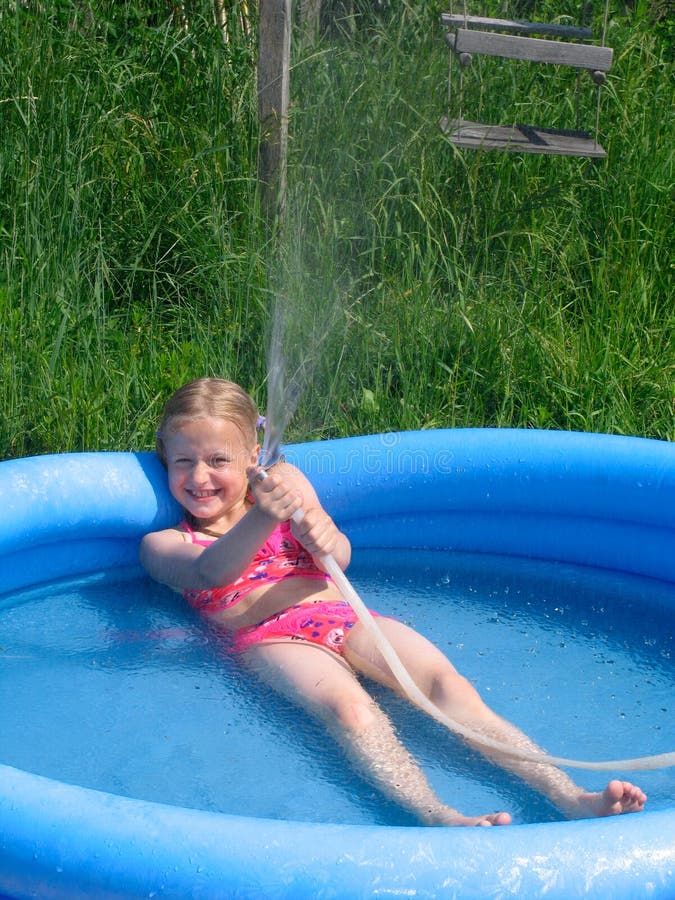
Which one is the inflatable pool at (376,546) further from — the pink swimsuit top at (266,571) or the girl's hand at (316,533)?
the girl's hand at (316,533)

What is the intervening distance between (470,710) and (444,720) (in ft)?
0.22

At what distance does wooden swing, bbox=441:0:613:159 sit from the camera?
11.6 feet

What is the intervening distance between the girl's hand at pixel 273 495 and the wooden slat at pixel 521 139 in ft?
5.76

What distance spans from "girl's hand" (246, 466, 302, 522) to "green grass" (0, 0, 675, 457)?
3.32ft

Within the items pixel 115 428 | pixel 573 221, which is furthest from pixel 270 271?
pixel 573 221

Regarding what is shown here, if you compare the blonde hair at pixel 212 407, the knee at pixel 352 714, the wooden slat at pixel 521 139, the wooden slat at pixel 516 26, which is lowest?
the knee at pixel 352 714

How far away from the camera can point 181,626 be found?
2605 mm

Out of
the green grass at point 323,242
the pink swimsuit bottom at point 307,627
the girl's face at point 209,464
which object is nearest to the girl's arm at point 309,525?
the pink swimsuit bottom at point 307,627

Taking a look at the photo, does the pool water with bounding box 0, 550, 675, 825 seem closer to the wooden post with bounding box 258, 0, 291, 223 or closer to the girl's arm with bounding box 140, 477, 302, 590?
the girl's arm with bounding box 140, 477, 302, 590

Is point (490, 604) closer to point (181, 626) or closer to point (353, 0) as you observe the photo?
point (181, 626)

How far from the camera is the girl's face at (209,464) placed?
2646mm

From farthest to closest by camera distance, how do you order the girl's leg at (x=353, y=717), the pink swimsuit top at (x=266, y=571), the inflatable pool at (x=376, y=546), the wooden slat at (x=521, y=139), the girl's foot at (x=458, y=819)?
the wooden slat at (x=521, y=139), the pink swimsuit top at (x=266, y=571), the girl's leg at (x=353, y=717), the girl's foot at (x=458, y=819), the inflatable pool at (x=376, y=546)

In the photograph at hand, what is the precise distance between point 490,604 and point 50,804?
145 centimetres

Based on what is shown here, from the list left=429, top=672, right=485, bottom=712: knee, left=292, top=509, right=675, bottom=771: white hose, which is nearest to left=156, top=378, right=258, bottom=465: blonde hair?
left=292, top=509, right=675, bottom=771: white hose
